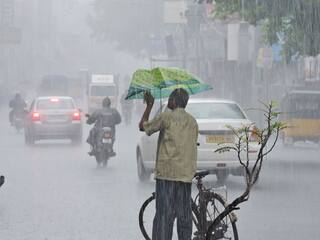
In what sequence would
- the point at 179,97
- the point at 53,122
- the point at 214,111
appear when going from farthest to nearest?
1. the point at 53,122
2. the point at 214,111
3. the point at 179,97

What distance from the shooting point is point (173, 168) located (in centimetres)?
908

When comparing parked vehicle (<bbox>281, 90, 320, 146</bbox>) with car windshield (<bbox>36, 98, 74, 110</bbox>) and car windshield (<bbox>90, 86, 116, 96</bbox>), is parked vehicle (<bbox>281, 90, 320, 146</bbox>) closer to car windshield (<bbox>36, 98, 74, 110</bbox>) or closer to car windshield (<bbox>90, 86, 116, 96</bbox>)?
car windshield (<bbox>36, 98, 74, 110</bbox>)

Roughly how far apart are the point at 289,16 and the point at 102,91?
31789 millimetres

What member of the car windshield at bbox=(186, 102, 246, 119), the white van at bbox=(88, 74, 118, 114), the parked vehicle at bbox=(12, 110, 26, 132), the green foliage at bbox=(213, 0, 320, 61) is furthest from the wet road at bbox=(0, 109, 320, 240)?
the white van at bbox=(88, 74, 118, 114)

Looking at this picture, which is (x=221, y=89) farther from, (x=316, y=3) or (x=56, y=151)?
(x=316, y=3)

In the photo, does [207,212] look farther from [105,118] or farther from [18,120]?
[18,120]

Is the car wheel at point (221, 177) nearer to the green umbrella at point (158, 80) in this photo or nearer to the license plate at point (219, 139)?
the license plate at point (219, 139)

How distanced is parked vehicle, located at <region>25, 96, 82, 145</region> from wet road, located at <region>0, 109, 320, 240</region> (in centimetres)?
415

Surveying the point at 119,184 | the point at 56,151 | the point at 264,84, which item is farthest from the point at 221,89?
the point at 119,184

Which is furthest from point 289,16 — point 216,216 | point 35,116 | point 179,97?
point 179,97

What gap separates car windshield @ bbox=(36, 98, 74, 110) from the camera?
3173 cm

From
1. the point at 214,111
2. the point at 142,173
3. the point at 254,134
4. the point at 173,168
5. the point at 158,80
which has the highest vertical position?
the point at 158,80


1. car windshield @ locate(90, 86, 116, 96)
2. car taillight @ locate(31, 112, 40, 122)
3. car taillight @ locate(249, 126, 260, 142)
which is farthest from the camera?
car windshield @ locate(90, 86, 116, 96)

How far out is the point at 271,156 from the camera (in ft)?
91.1
